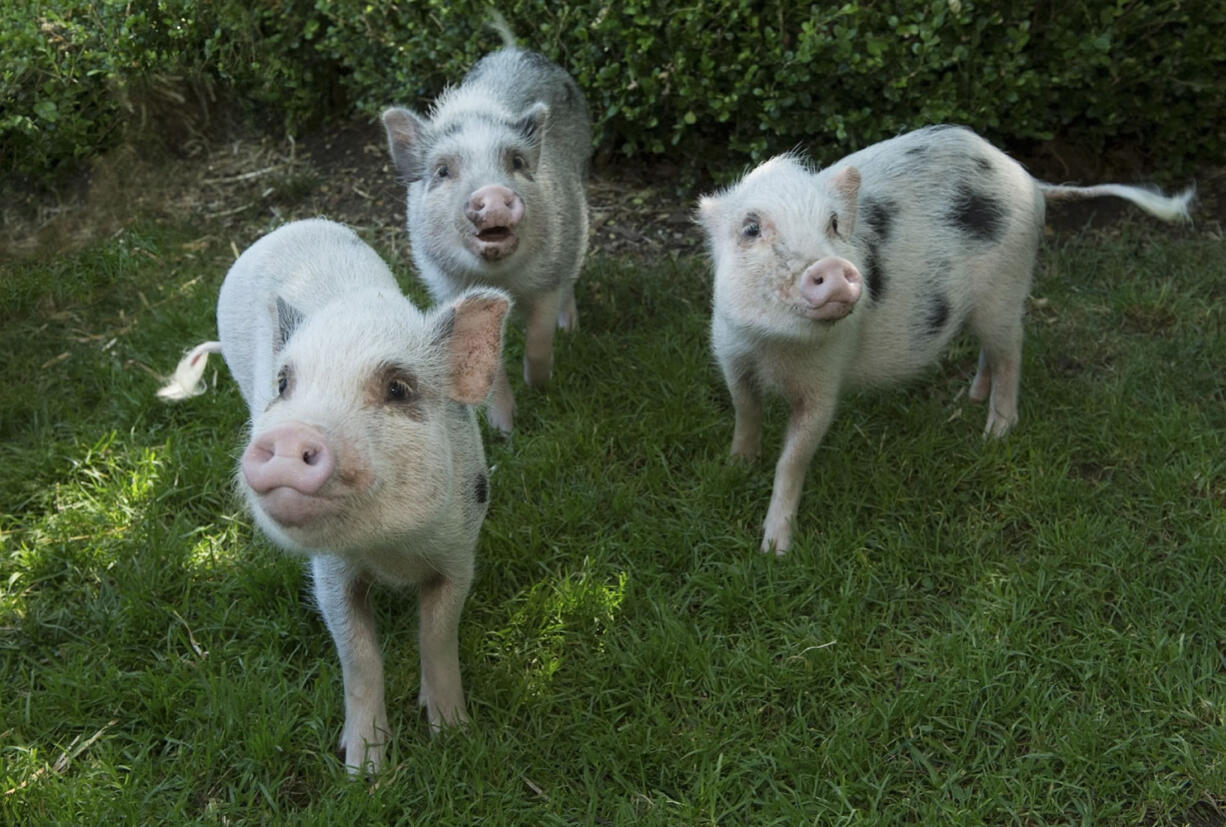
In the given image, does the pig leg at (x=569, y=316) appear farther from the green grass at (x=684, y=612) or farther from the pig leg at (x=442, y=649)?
the pig leg at (x=442, y=649)

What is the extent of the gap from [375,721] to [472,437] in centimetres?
84

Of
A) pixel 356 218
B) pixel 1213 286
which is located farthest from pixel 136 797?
pixel 1213 286

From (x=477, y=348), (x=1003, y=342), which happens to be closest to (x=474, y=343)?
(x=477, y=348)

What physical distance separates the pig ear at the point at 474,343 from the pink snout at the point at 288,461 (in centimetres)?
A: 62

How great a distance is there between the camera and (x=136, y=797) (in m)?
3.09

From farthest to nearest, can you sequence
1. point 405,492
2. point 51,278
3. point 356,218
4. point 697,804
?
point 356,218 → point 51,278 → point 697,804 → point 405,492

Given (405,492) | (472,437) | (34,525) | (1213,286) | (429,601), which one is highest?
(405,492)

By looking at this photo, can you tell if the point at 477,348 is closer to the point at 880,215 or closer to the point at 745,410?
the point at 745,410

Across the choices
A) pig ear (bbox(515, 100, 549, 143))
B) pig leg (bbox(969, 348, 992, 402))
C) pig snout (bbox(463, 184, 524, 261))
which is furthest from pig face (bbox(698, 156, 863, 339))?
pig leg (bbox(969, 348, 992, 402))

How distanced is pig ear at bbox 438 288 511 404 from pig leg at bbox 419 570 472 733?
1.86 feet

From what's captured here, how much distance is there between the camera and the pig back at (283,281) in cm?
345

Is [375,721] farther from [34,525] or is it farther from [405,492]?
[34,525]

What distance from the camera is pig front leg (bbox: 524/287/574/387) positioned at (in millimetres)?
4707

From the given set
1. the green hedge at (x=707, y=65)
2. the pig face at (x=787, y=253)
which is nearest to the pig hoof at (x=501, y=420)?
the pig face at (x=787, y=253)
